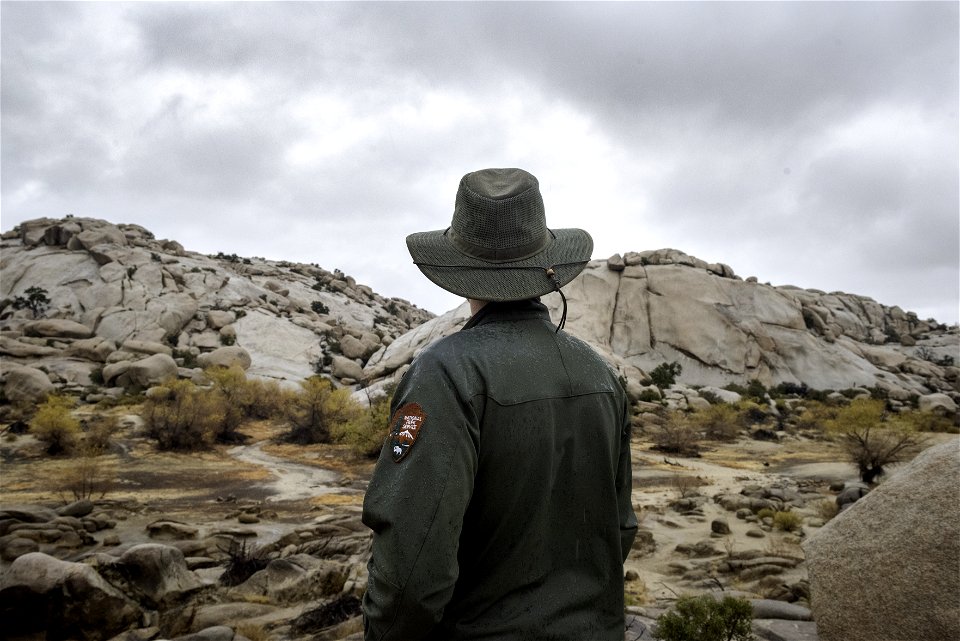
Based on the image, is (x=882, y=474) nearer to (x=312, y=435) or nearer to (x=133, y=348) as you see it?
(x=312, y=435)

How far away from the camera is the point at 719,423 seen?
22969mm

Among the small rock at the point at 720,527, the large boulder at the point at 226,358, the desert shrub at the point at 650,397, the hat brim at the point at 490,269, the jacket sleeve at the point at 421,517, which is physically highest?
→ the large boulder at the point at 226,358

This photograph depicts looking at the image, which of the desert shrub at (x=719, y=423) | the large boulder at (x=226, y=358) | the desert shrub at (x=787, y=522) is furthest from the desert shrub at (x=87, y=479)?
the desert shrub at (x=719, y=423)

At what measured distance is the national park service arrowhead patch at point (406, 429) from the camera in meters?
1.50

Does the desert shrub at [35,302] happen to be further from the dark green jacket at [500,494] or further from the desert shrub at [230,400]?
the dark green jacket at [500,494]

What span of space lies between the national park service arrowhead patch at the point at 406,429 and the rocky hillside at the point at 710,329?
32.3m

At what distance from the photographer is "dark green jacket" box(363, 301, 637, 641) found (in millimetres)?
1441

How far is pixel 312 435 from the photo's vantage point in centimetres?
1988

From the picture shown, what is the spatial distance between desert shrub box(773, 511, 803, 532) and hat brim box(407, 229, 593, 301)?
31.6 feet

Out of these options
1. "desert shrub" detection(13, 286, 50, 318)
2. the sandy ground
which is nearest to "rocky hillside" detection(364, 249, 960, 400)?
the sandy ground

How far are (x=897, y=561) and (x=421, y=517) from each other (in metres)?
3.88

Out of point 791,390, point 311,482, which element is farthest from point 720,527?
point 791,390

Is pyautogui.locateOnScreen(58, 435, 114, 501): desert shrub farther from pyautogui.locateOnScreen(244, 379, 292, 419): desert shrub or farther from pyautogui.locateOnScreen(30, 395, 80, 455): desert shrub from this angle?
pyautogui.locateOnScreen(244, 379, 292, 419): desert shrub

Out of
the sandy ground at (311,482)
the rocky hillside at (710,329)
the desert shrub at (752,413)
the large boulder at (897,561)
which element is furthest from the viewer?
the rocky hillside at (710,329)
